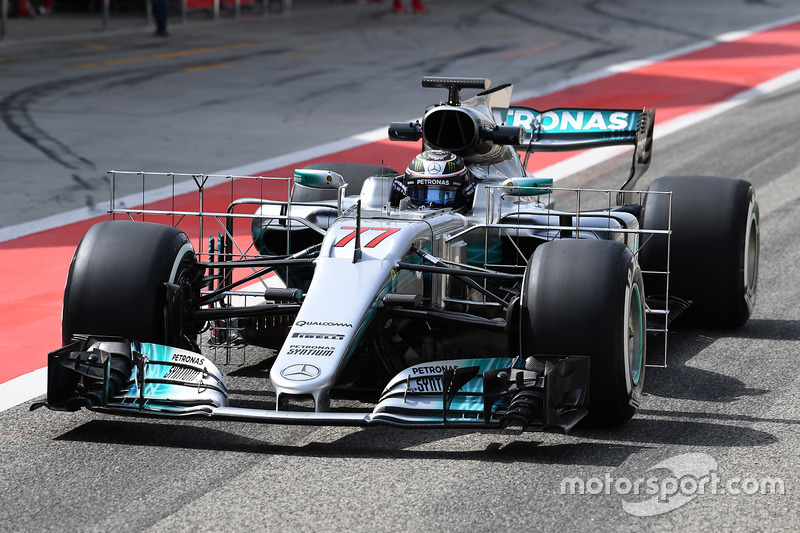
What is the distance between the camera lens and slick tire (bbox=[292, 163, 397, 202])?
9344 mm

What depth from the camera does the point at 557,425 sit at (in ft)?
18.9

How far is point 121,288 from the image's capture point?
659 centimetres

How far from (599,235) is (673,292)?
3.30 feet

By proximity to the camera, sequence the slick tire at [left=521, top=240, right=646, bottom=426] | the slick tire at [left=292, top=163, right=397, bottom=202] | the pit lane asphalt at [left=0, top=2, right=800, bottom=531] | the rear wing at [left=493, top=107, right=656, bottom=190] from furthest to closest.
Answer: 1. the rear wing at [left=493, top=107, right=656, bottom=190]
2. the slick tire at [left=292, top=163, right=397, bottom=202]
3. the slick tire at [left=521, top=240, right=646, bottom=426]
4. the pit lane asphalt at [left=0, top=2, right=800, bottom=531]

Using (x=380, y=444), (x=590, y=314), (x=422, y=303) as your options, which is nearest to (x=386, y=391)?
(x=380, y=444)

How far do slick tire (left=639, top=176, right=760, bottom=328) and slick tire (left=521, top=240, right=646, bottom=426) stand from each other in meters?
2.15

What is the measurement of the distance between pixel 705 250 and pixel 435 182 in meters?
1.94

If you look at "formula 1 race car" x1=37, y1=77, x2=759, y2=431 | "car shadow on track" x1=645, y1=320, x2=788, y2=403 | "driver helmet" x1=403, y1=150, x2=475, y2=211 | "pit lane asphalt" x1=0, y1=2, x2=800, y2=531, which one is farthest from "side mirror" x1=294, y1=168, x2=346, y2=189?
"car shadow on track" x1=645, y1=320, x2=788, y2=403

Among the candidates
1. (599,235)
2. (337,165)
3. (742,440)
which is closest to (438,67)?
(337,165)

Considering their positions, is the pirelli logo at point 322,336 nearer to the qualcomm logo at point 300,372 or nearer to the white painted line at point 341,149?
the qualcomm logo at point 300,372

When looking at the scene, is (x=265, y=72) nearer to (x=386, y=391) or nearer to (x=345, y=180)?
(x=345, y=180)

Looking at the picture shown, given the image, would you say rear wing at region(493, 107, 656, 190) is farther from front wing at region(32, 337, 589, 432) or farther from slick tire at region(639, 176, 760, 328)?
front wing at region(32, 337, 589, 432)

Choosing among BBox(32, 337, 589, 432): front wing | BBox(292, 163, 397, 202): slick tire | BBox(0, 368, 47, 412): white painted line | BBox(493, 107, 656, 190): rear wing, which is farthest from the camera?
BBox(493, 107, 656, 190): rear wing

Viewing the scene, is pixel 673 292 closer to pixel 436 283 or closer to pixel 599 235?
pixel 599 235
